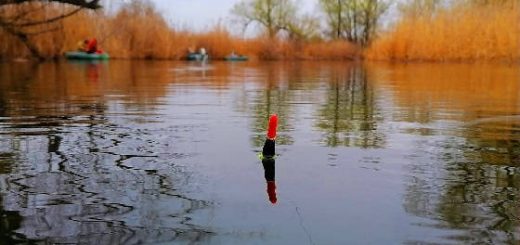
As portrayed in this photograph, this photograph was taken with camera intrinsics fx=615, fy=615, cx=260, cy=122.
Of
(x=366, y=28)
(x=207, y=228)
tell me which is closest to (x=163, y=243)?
(x=207, y=228)

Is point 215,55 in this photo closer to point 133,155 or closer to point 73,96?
point 73,96

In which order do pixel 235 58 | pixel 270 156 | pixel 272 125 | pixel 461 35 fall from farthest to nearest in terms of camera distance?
pixel 235 58 < pixel 461 35 < pixel 270 156 < pixel 272 125

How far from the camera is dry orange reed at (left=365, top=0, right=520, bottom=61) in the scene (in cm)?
3838

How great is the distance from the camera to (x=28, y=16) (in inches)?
1351

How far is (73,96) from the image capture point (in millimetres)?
13250

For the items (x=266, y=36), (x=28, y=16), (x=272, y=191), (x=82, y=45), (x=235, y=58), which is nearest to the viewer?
(x=272, y=191)

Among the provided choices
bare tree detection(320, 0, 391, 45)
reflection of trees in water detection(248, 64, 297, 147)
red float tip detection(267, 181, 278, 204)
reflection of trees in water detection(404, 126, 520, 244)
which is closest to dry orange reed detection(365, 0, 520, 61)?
bare tree detection(320, 0, 391, 45)

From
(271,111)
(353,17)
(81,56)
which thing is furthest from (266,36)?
(271,111)

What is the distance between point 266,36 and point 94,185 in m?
50.9

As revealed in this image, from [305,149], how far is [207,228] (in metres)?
2.98

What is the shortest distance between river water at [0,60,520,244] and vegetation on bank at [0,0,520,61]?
22.1m

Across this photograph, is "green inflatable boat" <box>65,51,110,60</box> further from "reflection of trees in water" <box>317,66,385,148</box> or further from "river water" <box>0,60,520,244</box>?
"river water" <box>0,60,520,244</box>

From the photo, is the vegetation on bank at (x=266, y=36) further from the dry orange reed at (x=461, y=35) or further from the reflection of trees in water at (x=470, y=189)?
the reflection of trees in water at (x=470, y=189)

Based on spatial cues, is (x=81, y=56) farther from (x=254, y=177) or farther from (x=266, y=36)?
(x=254, y=177)
